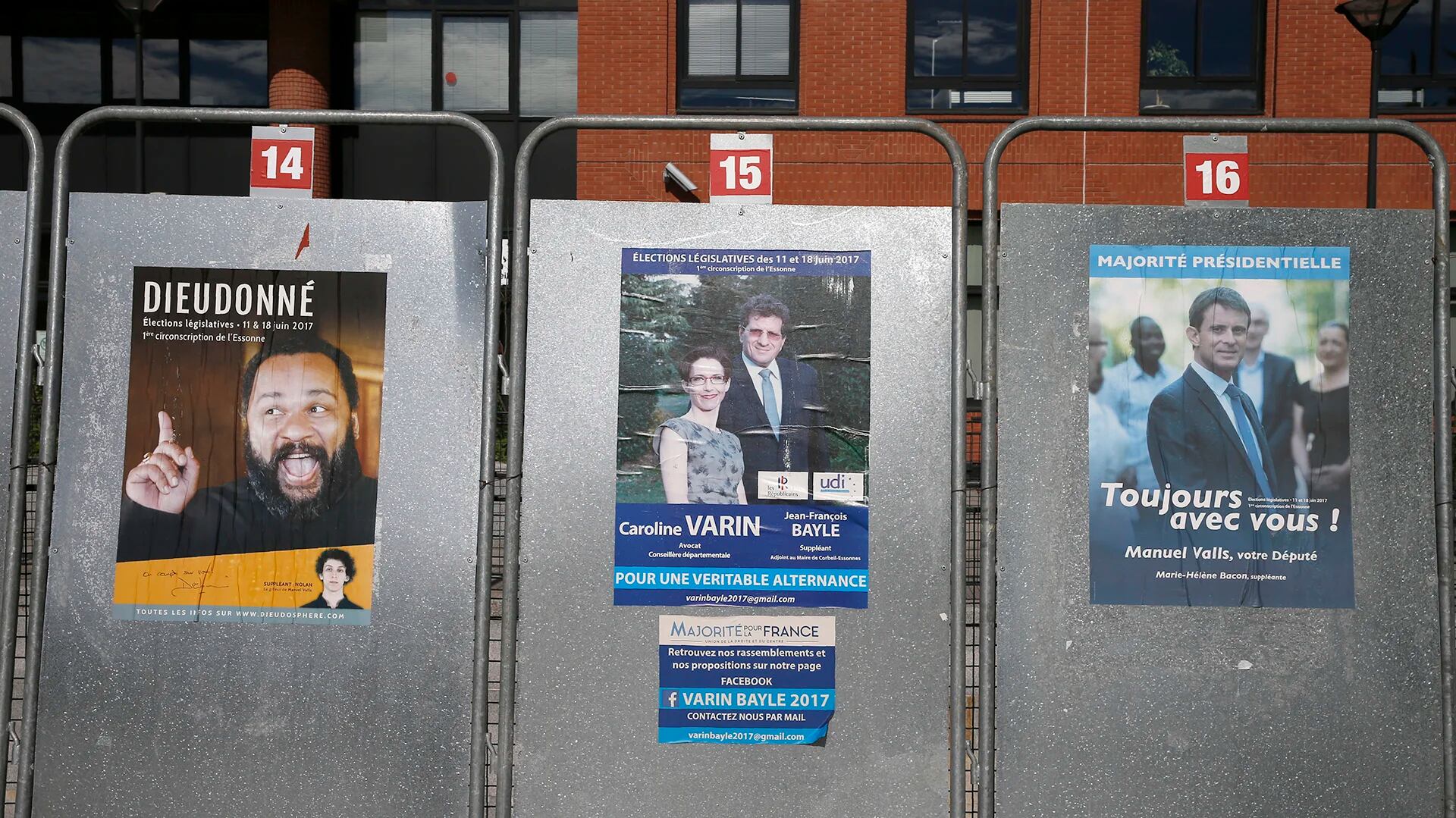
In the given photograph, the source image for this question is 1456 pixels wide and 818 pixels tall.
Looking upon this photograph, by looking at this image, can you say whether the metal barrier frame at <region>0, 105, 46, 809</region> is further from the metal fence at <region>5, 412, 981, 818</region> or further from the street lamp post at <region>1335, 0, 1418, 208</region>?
the street lamp post at <region>1335, 0, 1418, 208</region>

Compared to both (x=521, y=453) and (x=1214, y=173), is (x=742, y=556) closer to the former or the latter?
(x=521, y=453)

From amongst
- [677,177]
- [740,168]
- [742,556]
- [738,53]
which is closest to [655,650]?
[742,556]

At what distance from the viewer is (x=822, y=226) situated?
14.3 ft

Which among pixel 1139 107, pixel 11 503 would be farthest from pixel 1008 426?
pixel 1139 107

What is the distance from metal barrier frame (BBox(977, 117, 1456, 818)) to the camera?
4.26m

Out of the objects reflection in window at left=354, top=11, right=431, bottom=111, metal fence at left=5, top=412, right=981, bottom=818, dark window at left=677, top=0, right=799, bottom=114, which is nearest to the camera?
metal fence at left=5, top=412, right=981, bottom=818

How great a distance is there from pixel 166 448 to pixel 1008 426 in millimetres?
2964

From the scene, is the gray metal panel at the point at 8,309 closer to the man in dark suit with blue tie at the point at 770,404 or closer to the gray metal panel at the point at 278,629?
the gray metal panel at the point at 278,629

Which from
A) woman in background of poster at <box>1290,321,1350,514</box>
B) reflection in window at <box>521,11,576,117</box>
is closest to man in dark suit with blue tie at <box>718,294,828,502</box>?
woman in background of poster at <box>1290,321,1350,514</box>

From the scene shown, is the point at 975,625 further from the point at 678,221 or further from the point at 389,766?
the point at 389,766

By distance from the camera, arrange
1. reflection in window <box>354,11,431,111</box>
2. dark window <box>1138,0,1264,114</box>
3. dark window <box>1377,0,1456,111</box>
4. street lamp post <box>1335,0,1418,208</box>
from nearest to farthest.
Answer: street lamp post <box>1335,0,1418,208</box>, dark window <box>1138,0,1264,114</box>, dark window <box>1377,0,1456,111</box>, reflection in window <box>354,11,431,111</box>

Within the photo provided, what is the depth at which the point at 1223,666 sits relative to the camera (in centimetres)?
429

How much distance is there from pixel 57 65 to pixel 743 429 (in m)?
20.2

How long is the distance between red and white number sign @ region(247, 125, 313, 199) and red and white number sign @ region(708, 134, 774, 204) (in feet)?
4.80
